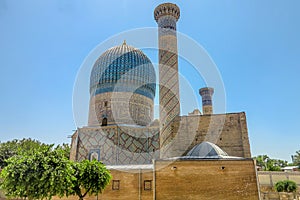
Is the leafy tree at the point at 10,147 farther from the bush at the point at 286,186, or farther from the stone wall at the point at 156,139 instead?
the bush at the point at 286,186

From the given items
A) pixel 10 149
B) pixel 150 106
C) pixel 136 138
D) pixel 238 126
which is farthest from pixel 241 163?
pixel 10 149

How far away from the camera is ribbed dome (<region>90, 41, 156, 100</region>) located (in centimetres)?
1534

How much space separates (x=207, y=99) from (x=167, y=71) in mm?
11677

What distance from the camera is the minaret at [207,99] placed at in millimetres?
21625

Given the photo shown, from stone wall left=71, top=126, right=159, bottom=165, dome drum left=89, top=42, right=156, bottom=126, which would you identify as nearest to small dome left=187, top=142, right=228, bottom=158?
stone wall left=71, top=126, right=159, bottom=165

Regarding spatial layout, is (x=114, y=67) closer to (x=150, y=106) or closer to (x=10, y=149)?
(x=150, y=106)

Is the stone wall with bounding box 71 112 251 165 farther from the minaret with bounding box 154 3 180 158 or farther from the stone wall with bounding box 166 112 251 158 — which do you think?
the minaret with bounding box 154 3 180 158

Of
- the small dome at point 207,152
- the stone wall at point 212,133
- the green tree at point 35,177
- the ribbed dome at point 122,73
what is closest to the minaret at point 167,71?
the stone wall at point 212,133

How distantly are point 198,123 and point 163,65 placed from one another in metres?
3.48

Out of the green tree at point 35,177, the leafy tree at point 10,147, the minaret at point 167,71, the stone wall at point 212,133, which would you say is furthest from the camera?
the leafy tree at point 10,147

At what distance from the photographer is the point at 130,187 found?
9.03m

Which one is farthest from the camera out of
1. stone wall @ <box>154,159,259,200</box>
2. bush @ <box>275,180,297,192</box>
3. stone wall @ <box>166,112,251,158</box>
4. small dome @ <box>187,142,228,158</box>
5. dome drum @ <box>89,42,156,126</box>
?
dome drum @ <box>89,42,156,126</box>

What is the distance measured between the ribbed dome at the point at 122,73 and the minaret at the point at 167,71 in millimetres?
4041

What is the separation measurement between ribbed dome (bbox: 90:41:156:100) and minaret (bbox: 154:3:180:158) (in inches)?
159
